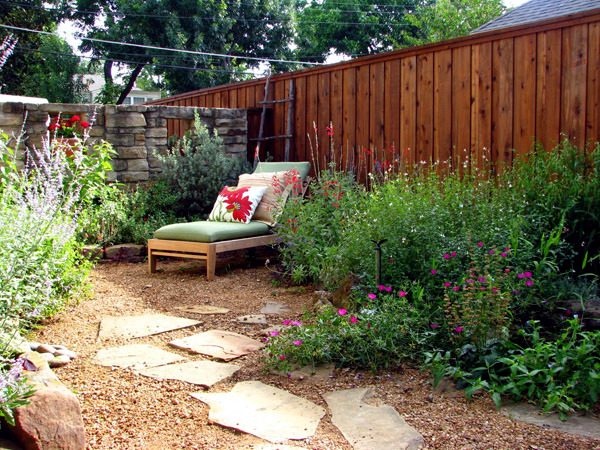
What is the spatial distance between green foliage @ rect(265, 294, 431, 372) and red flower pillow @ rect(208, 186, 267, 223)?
8.75 feet

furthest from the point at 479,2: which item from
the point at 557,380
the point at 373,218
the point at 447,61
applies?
the point at 557,380

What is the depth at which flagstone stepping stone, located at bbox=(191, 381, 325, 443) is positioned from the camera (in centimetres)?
205

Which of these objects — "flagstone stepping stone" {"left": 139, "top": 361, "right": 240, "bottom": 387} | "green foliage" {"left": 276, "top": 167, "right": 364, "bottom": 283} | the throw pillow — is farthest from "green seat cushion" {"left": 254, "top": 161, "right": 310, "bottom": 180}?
"flagstone stepping stone" {"left": 139, "top": 361, "right": 240, "bottom": 387}

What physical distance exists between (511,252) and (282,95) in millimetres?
4720

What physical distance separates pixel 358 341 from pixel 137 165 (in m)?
4.66

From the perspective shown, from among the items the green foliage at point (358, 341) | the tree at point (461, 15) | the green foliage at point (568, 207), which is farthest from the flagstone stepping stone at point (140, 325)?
the tree at point (461, 15)

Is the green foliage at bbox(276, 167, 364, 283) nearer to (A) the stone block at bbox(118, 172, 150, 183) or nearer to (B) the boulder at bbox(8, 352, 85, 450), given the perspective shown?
(A) the stone block at bbox(118, 172, 150, 183)

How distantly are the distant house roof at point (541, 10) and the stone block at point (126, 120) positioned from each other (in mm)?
4633

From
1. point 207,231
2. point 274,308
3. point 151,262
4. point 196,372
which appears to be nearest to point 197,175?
point 151,262

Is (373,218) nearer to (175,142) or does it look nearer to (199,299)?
(199,299)

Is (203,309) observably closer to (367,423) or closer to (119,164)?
(367,423)

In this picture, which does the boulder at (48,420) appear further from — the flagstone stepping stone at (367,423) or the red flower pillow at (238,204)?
the red flower pillow at (238,204)

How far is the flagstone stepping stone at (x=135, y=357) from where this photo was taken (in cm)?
276

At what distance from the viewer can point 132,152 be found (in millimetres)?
6566
